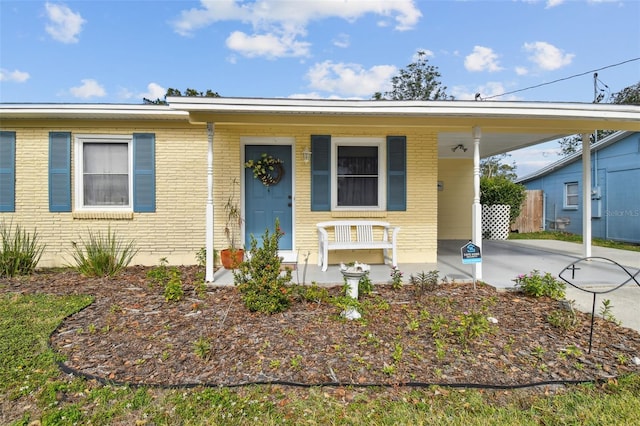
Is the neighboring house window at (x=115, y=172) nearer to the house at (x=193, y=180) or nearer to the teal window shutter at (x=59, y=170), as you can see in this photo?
the house at (x=193, y=180)

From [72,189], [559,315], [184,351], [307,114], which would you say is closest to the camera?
[184,351]

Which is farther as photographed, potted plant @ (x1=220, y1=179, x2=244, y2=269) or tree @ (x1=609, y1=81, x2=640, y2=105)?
tree @ (x1=609, y1=81, x2=640, y2=105)

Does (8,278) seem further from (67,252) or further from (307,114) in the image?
(307,114)

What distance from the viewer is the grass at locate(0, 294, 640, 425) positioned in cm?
205

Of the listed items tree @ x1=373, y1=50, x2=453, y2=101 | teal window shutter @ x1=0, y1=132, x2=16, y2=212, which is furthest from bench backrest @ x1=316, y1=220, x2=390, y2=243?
tree @ x1=373, y1=50, x2=453, y2=101

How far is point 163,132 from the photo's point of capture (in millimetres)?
6082

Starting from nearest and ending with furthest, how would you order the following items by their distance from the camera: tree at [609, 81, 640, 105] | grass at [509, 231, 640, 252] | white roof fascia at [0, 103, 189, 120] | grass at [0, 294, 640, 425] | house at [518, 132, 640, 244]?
grass at [0, 294, 640, 425] → white roof fascia at [0, 103, 189, 120] → grass at [509, 231, 640, 252] → house at [518, 132, 640, 244] → tree at [609, 81, 640, 105]

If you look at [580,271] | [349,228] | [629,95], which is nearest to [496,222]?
[580,271]

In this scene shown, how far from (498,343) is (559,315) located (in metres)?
0.93

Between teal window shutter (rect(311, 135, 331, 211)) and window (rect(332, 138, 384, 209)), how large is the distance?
0.79 ft

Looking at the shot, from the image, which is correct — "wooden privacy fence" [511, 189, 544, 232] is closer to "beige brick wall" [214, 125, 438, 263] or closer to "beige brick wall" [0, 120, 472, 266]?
"beige brick wall" [214, 125, 438, 263]

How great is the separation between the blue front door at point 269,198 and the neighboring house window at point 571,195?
12584mm

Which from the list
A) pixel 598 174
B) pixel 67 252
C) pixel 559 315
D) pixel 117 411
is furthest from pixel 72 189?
pixel 598 174

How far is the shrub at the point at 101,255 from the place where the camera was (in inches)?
208
